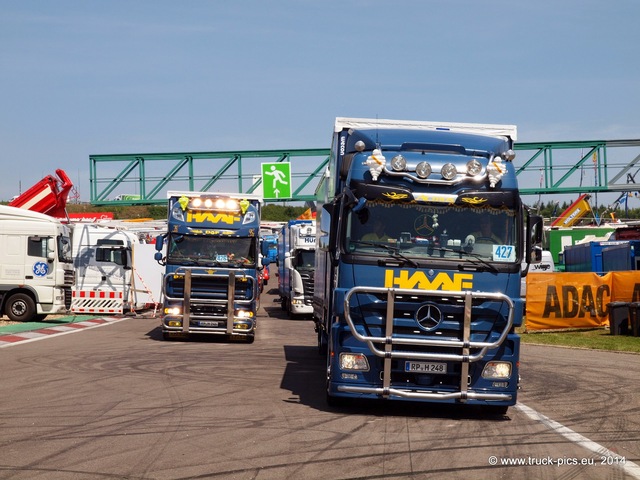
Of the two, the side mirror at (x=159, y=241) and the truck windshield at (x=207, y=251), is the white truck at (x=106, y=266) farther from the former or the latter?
the truck windshield at (x=207, y=251)

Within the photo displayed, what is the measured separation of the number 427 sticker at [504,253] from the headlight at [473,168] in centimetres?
93

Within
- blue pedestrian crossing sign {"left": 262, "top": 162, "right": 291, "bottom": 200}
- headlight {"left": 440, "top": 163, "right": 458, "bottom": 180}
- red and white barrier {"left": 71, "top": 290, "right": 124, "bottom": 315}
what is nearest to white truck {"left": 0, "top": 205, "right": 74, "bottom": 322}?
red and white barrier {"left": 71, "top": 290, "right": 124, "bottom": 315}

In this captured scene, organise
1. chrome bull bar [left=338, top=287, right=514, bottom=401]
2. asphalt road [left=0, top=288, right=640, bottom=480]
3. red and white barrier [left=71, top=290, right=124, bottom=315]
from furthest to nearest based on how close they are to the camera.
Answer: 1. red and white barrier [left=71, top=290, right=124, bottom=315]
2. chrome bull bar [left=338, top=287, right=514, bottom=401]
3. asphalt road [left=0, top=288, right=640, bottom=480]

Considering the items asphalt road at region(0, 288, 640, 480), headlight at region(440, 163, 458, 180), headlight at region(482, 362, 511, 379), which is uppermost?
headlight at region(440, 163, 458, 180)

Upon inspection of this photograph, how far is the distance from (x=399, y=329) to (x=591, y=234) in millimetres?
46041

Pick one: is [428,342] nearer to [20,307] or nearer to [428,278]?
[428,278]

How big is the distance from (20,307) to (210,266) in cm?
880

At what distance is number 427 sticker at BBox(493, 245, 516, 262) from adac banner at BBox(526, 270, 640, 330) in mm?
16643

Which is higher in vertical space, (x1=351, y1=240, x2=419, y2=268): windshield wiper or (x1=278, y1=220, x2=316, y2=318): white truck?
(x1=351, y1=240, x2=419, y2=268): windshield wiper

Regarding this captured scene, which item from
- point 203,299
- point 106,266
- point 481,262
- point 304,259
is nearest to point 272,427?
point 481,262

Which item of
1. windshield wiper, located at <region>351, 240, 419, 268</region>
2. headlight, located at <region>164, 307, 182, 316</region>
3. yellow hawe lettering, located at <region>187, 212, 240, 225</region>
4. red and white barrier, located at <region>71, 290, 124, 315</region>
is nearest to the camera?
windshield wiper, located at <region>351, 240, 419, 268</region>

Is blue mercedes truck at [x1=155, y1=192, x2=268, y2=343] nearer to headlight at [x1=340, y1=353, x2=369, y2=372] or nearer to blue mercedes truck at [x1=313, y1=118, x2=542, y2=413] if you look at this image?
blue mercedes truck at [x1=313, y1=118, x2=542, y2=413]

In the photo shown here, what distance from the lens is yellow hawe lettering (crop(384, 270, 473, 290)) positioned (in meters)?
10.8

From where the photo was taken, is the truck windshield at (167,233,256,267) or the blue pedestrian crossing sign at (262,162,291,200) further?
the blue pedestrian crossing sign at (262,162,291,200)
